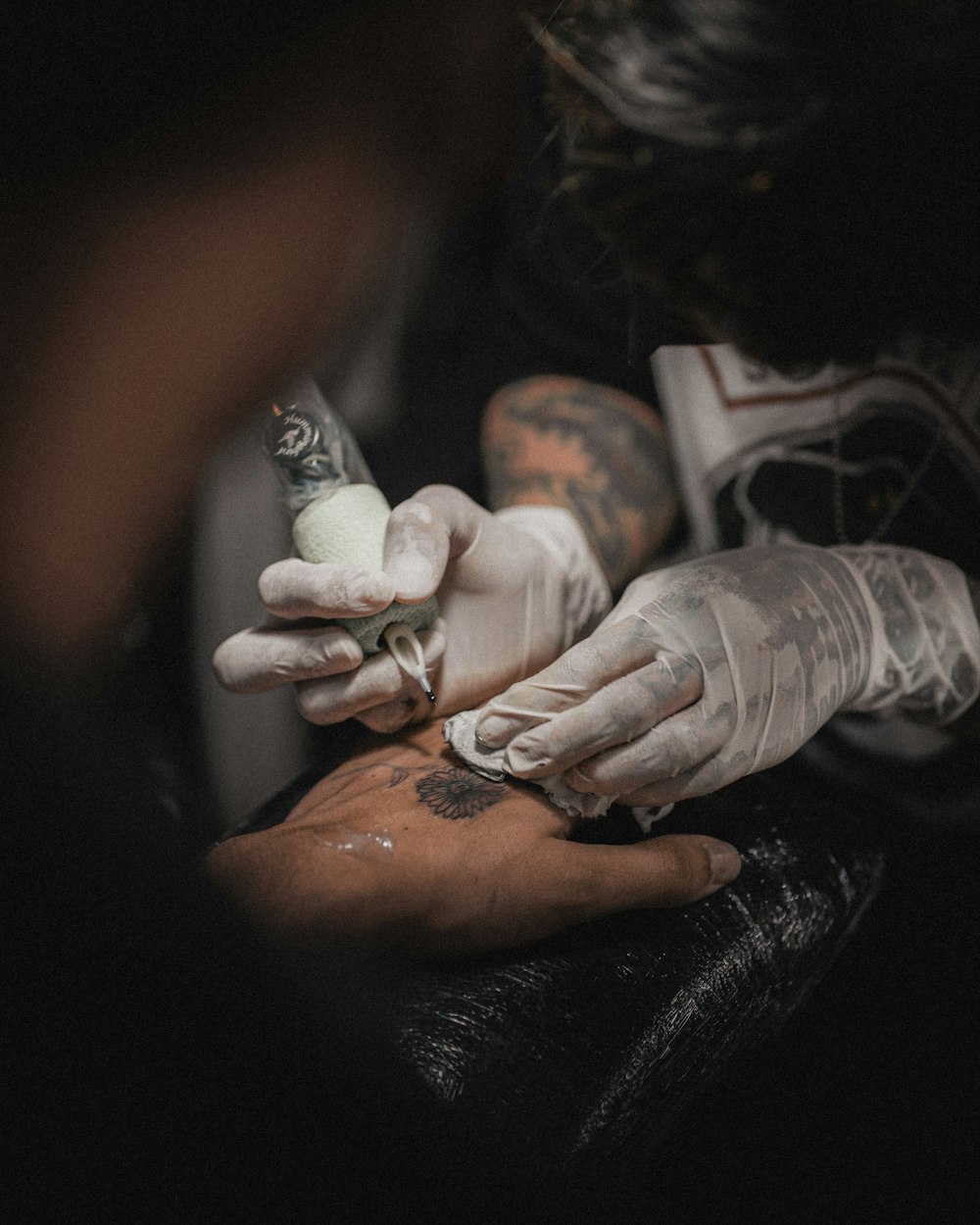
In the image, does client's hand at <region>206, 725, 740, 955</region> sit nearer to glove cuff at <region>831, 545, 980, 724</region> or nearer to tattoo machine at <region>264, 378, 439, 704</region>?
tattoo machine at <region>264, 378, 439, 704</region>

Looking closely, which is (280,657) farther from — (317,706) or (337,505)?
(337,505)

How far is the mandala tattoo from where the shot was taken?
96 cm

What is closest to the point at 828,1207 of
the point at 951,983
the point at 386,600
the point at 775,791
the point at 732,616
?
the point at 951,983

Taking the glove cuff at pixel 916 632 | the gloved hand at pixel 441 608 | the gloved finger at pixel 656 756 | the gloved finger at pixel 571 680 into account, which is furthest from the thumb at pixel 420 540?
the glove cuff at pixel 916 632

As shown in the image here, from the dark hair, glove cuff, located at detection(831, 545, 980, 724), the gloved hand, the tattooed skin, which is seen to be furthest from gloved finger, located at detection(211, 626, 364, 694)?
glove cuff, located at detection(831, 545, 980, 724)

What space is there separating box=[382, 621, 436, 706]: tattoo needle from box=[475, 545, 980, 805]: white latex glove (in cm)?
8

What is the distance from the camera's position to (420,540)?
0.97 m

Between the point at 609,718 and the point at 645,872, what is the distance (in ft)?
0.53

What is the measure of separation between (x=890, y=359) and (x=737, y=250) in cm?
73

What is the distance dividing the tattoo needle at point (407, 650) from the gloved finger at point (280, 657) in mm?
35

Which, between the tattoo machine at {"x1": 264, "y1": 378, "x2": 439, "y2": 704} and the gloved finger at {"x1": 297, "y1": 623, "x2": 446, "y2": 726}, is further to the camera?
the gloved finger at {"x1": 297, "y1": 623, "x2": 446, "y2": 726}

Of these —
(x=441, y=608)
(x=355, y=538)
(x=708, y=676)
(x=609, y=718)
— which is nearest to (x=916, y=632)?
(x=708, y=676)

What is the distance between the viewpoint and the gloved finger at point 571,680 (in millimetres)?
955

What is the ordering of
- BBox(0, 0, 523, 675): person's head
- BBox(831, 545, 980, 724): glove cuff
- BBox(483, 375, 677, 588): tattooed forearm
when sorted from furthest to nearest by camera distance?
BBox(483, 375, 677, 588): tattooed forearm → BBox(831, 545, 980, 724): glove cuff → BBox(0, 0, 523, 675): person's head
